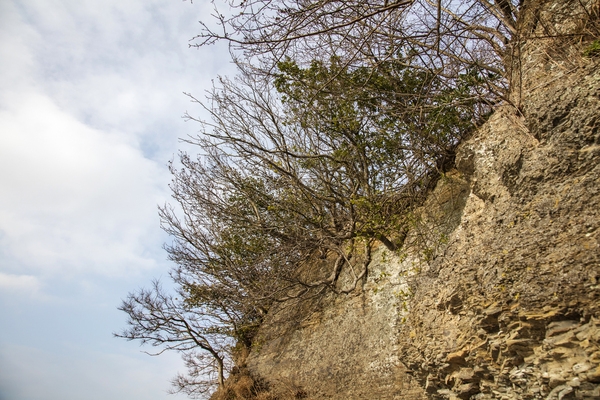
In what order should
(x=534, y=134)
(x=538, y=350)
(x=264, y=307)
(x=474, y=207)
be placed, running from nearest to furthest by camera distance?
(x=538, y=350), (x=534, y=134), (x=474, y=207), (x=264, y=307)

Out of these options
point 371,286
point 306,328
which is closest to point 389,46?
point 371,286

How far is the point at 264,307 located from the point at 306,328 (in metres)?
2.39

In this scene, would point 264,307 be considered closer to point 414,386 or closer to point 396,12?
point 414,386

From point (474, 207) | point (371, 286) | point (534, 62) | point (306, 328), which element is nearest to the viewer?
point (534, 62)

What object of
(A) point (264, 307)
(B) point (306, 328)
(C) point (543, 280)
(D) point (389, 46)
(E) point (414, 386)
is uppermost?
(D) point (389, 46)

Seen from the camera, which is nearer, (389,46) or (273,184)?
(389,46)

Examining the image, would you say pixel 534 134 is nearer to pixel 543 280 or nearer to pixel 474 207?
pixel 474 207

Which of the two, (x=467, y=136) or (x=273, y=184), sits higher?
(x=273, y=184)

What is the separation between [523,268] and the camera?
140 inches

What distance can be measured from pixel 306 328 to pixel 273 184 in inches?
124

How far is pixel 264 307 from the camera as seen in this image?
1094cm

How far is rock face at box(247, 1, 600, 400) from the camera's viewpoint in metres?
3.15

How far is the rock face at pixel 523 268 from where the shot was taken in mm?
3148

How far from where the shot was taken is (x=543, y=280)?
3.35m
